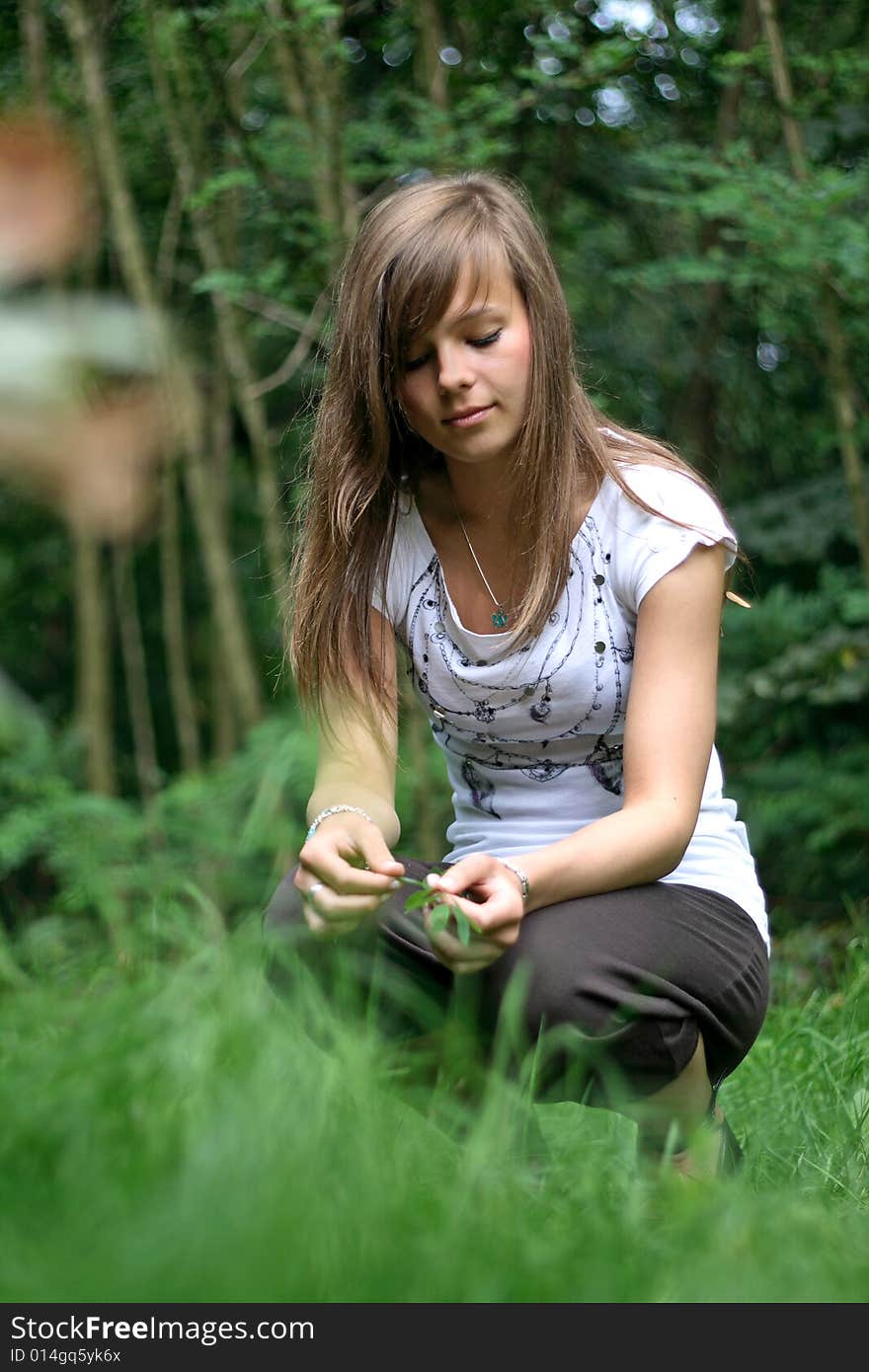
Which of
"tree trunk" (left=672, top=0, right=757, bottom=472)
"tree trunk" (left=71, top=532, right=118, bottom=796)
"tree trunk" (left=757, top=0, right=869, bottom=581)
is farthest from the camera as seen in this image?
"tree trunk" (left=71, top=532, right=118, bottom=796)

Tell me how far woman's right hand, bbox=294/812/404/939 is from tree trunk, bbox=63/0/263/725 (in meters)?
2.00

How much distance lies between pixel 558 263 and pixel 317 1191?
11.4 feet

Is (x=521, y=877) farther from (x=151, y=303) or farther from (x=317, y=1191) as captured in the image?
(x=151, y=303)

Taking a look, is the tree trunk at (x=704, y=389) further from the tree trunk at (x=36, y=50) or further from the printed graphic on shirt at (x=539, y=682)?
the printed graphic on shirt at (x=539, y=682)

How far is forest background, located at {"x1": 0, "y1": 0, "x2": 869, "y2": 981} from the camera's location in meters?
3.21

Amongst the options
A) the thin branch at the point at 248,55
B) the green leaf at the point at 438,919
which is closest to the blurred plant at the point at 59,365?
the green leaf at the point at 438,919

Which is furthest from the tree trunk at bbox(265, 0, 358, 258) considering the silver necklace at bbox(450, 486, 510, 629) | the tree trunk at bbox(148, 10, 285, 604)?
the silver necklace at bbox(450, 486, 510, 629)

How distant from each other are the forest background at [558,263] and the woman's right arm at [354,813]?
1.61ft

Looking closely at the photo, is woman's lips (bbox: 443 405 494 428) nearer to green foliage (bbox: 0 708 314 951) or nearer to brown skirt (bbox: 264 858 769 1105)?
brown skirt (bbox: 264 858 769 1105)

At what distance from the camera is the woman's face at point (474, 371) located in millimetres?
1597

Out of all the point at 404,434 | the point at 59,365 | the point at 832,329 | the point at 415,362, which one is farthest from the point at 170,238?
the point at 59,365
